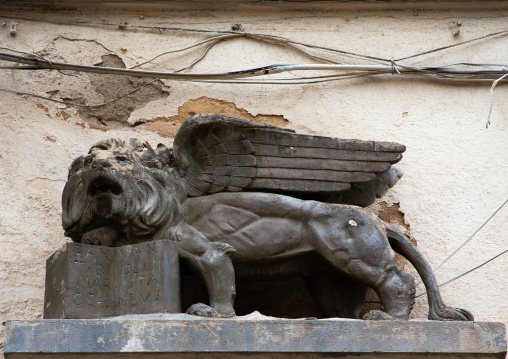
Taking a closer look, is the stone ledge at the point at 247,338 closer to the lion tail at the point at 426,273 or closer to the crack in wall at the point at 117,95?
the lion tail at the point at 426,273

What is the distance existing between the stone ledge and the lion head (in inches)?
14.5

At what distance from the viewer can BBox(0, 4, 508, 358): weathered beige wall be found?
3641 mm

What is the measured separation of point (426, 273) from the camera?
11.0ft

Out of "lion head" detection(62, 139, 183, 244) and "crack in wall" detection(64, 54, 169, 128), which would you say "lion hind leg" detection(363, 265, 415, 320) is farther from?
"crack in wall" detection(64, 54, 169, 128)

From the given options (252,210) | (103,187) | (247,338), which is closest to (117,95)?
(103,187)

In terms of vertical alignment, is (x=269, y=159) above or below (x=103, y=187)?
above

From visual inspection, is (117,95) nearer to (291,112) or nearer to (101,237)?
(291,112)

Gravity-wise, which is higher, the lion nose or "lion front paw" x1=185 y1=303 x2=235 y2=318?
the lion nose

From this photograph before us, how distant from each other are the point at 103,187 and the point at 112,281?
1.08 ft

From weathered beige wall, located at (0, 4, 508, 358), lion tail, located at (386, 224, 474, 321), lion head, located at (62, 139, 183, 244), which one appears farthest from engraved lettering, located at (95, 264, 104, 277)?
lion tail, located at (386, 224, 474, 321)

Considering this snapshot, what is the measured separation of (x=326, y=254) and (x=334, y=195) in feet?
0.96

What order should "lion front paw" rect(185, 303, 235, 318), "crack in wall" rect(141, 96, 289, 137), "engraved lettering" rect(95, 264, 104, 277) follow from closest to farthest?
"lion front paw" rect(185, 303, 235, 318) → "engraved lettering" rect(95, 264, 104, 277) → "crack in wall" rect(141, 96, 289, 137)

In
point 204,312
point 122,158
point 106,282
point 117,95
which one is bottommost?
point 204,312

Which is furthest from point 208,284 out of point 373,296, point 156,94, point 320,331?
point 156,94
